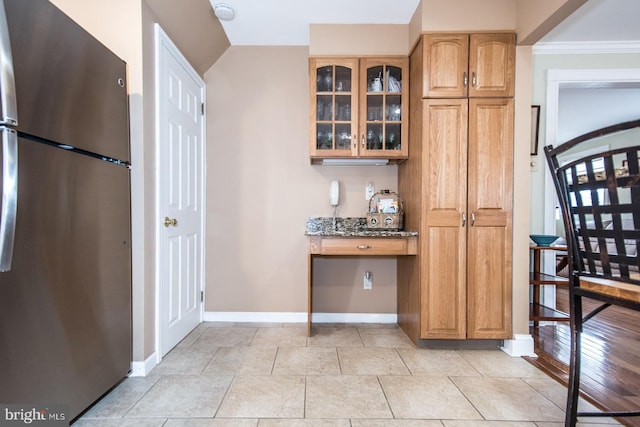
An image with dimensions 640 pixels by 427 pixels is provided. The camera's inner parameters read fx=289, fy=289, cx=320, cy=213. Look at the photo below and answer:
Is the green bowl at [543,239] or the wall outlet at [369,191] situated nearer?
the green bowl at [543,239]

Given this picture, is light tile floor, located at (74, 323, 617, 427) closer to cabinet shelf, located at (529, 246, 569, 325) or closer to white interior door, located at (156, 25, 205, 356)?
white interior door, located at (156, 25, 205, 356)

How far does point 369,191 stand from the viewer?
2705 millimetres

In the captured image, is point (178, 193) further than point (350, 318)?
No

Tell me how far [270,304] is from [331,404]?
1332 millimetres

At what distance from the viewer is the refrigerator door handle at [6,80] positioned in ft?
3.00

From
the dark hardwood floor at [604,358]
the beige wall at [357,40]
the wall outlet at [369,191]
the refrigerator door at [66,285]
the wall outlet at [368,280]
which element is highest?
the beige wall at [357,40]

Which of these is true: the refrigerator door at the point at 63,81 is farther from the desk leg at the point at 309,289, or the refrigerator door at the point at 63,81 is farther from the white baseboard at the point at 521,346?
the white baseboard at the point at 521,346

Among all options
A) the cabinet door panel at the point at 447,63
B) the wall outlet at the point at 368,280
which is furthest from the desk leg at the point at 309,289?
the cabinet door panel at the point at 447,63

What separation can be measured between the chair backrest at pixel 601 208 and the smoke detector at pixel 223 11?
7.66 feet

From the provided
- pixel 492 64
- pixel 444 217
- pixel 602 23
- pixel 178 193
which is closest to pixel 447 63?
pixel 492 64

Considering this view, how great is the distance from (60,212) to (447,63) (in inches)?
97.0

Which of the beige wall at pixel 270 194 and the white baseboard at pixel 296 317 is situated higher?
the beige wall at pixel 270 194

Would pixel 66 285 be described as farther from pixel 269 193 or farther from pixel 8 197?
pixel 269 193

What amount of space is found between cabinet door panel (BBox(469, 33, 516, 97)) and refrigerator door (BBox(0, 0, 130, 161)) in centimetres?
229
